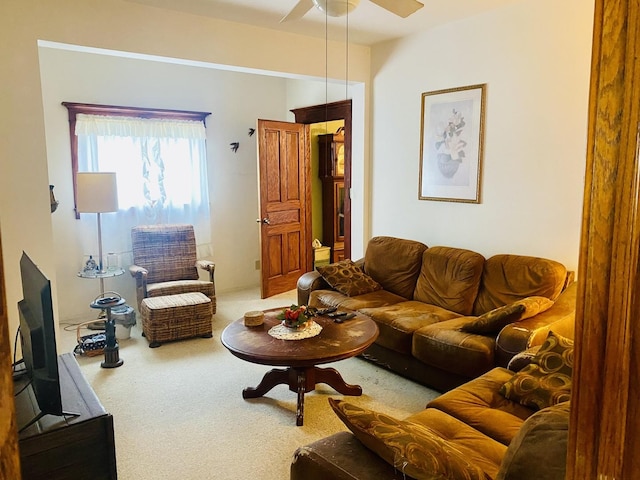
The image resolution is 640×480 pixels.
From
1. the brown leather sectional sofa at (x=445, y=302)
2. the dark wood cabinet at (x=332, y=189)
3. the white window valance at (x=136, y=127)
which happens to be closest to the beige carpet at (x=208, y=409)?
the brown leather sectional sofa at (x=445, y=302)

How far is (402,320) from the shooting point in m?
3.35

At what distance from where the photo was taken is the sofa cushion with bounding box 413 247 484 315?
3.64 meters

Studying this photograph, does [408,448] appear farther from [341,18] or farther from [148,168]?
[148,168]

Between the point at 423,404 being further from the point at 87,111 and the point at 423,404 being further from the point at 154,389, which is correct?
the point at 87,111

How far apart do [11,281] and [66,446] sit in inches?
70.2

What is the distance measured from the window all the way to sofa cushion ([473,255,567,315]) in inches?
132

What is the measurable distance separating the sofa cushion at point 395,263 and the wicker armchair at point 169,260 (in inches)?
64.9

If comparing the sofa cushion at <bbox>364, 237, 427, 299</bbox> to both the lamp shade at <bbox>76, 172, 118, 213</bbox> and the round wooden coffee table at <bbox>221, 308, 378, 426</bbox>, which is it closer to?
the round wooden coffee table at <bbox>221, 308, 378, 426</bbox>

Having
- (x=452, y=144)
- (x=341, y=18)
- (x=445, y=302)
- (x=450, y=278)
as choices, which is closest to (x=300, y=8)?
(x=341, y=18)

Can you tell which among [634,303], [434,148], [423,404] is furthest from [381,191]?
[634,303]

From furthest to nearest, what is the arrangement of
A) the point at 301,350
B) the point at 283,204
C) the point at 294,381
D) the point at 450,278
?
1. the point at 283,204
2. the point at 450,278
3. the point at 294,381
4. the point at 301,350

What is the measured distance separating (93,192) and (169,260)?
1.14 metres

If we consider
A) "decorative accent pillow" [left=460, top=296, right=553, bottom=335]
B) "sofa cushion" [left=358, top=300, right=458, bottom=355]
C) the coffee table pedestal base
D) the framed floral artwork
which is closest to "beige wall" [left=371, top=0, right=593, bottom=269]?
the framed floral artwork

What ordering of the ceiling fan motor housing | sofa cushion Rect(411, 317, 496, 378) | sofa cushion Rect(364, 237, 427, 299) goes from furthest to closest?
sofa cushion Rect(364, 237, 427, 299) < sofa cushion Rect(411, 317, 496, 378) < the ceiling fan motor housing
